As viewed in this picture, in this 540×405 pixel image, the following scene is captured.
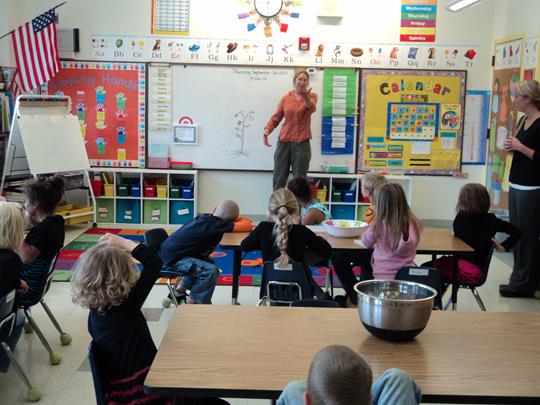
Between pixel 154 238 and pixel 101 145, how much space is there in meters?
3.75

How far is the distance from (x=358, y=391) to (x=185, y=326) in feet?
3.06

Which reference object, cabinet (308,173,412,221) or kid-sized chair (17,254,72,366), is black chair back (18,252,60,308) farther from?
cabinet (308,173,412,221)

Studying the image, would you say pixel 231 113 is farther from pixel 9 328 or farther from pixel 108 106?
pixel 9 328

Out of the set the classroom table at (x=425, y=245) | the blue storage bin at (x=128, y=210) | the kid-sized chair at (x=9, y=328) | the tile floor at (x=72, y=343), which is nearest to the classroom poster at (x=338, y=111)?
the blue storage bin at (x=128, y=210)

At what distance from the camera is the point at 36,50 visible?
22.7ft

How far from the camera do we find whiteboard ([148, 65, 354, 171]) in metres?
7.27

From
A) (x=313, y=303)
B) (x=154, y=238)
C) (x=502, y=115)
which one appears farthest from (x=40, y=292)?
(x=502, y=115)

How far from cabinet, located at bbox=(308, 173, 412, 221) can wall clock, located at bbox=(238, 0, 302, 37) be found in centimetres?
173

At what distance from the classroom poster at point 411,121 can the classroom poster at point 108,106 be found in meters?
2.54

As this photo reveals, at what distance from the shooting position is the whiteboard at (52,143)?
641cm

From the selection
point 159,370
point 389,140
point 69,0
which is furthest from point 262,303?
point 69,0

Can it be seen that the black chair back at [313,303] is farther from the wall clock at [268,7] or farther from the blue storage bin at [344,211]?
the wall clock at [268,7]

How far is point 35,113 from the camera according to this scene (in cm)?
665

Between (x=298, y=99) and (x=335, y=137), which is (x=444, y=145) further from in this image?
(x=298, y=99)
